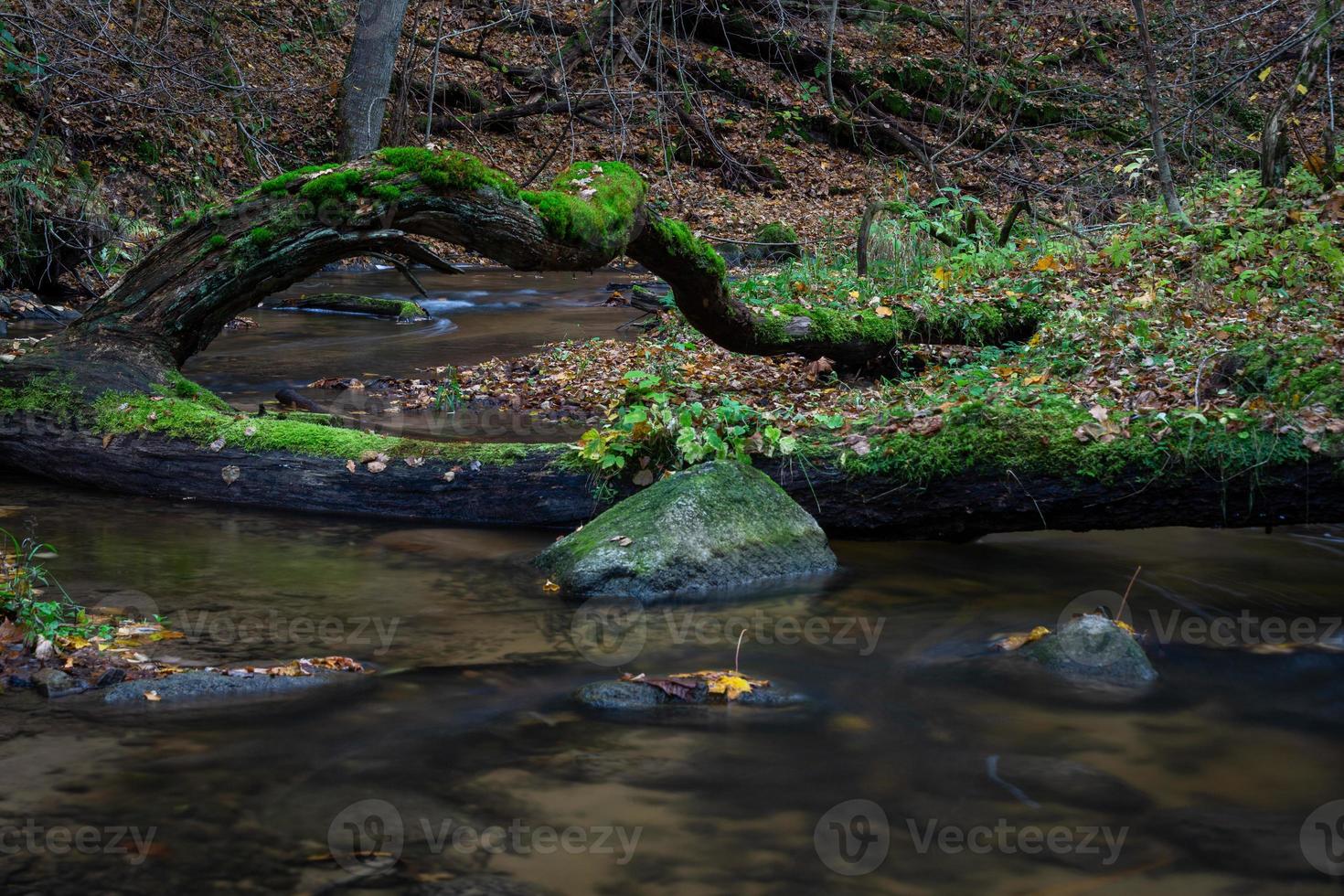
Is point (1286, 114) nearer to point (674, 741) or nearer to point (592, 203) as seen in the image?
point (592, 203)

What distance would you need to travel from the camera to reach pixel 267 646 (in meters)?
4.55

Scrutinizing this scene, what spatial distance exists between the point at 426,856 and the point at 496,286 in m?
14.2

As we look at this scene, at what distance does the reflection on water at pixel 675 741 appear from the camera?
10.2 feet

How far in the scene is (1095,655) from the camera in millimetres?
4523

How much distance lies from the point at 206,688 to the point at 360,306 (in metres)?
10.8

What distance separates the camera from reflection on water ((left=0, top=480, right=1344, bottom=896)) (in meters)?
3.12

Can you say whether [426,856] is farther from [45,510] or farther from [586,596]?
[45,510]

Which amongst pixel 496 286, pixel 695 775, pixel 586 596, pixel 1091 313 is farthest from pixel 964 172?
pixel 695 775

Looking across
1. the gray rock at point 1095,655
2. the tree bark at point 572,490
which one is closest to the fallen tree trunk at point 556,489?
the tree bark at point 572,490

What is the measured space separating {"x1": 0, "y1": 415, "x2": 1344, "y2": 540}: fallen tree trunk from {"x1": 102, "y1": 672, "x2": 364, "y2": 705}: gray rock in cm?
213

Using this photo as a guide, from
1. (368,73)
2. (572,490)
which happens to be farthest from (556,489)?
(368,73)

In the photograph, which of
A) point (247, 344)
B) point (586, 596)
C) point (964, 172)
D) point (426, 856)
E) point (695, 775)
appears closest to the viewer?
point (426, 856)

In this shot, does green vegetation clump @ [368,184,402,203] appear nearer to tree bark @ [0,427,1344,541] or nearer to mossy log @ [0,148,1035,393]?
mossy log @ [0,148,1035,393]

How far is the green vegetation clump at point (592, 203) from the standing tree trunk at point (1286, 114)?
583 centimetres
